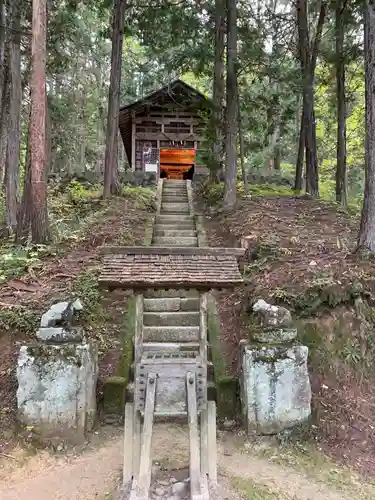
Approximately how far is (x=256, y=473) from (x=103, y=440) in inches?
74.4

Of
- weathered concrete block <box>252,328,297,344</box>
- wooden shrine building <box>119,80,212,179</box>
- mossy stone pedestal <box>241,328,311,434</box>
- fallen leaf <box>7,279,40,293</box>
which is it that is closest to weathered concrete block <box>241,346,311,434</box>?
mossy stone pedestal <box>241,328,311,434</box>

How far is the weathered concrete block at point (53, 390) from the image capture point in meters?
5.34

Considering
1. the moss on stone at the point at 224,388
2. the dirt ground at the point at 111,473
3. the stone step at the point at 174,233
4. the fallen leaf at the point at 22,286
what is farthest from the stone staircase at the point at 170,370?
the stone step at the point at 174,233

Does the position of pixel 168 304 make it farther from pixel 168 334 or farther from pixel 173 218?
pixel 173 218

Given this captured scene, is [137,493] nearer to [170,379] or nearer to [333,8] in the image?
[170,379]

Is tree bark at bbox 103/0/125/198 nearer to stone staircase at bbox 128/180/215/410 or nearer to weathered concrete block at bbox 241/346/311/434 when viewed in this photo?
stone staircase at bbox 128/180/215/410

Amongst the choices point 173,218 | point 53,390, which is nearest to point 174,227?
point 173,218

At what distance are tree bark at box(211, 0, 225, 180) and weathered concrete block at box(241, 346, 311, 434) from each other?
8.76m

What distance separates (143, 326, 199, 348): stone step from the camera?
663 cm

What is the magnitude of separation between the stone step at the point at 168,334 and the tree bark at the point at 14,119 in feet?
20.5

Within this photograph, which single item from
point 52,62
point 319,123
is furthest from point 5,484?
point 319,123

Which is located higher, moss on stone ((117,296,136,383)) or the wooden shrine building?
the wooden shrine building

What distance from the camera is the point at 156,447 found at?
17.6 feet

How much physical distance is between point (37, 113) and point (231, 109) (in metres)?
5.04
